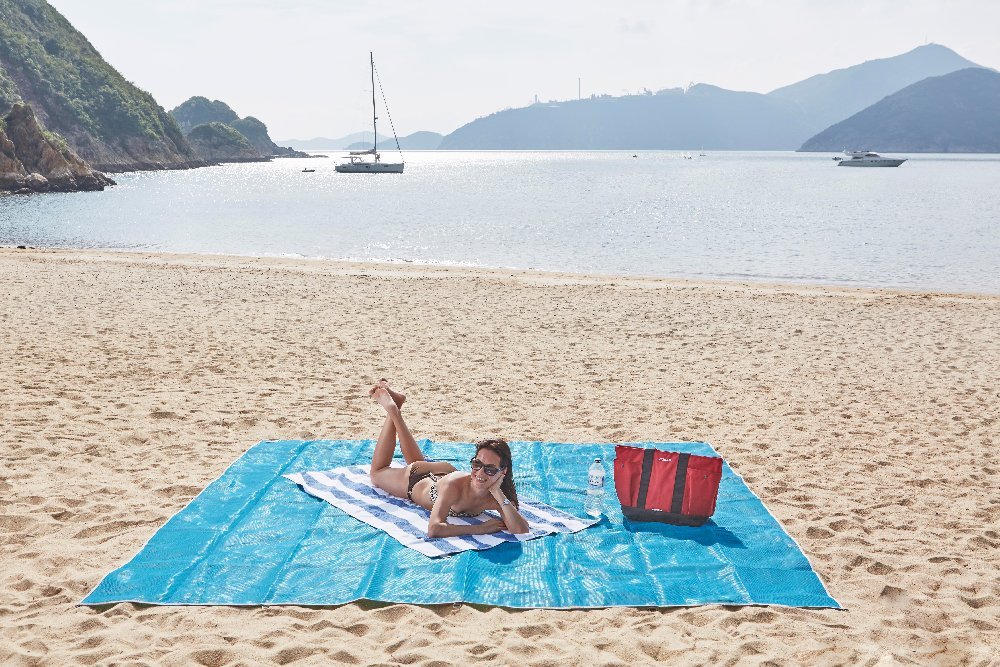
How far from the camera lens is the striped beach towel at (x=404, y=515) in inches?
201

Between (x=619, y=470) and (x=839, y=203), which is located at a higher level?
(x=619, y=470)

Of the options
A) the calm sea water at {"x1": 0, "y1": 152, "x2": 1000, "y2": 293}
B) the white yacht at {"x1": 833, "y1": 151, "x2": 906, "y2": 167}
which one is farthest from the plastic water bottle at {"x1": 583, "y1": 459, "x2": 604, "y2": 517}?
the white yacht at {"x1": 833, "y1": 151, "x2": 906, "y2": 167}

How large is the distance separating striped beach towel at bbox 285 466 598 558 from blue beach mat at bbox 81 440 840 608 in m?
0.06

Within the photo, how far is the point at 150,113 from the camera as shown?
140625mm

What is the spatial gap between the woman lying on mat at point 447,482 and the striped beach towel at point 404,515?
0.19 ft

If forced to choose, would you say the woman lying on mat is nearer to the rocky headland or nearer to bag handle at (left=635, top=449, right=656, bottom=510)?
bag handle at (left=635, top=449, right=656, bottom=510)

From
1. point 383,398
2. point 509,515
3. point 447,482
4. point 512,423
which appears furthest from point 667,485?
point 512,423

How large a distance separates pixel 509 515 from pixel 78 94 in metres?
142

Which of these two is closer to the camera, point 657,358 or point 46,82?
point 657,358

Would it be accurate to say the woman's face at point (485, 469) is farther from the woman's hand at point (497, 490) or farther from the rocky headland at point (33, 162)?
the rocky headland at point (33, 162)

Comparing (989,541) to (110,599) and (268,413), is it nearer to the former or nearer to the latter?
(110,599)

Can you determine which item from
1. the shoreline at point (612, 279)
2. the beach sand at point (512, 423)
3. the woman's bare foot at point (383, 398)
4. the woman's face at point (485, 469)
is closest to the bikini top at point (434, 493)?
the woman's face at point (485, 469)

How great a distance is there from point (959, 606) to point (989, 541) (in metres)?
1.16

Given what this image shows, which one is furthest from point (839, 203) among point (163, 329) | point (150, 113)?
point (150, 113)
